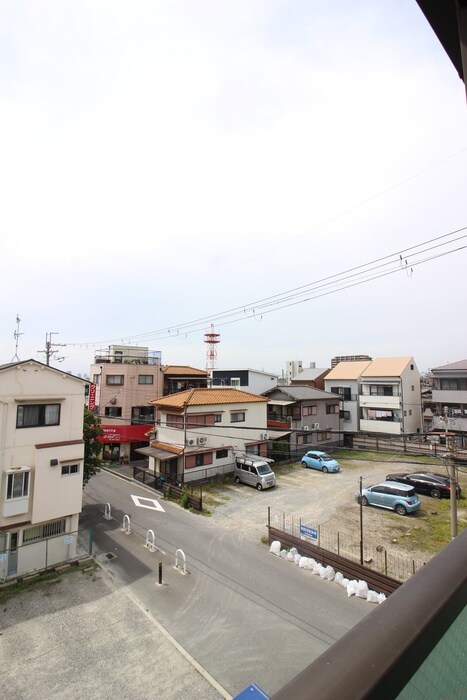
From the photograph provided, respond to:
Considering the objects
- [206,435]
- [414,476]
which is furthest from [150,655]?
[414,476]

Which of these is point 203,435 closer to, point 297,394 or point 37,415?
point 297,394

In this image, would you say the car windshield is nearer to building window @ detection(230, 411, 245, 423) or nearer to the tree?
building window @ detection(230, 411, 245, 423)

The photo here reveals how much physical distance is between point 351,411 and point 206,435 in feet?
57.8

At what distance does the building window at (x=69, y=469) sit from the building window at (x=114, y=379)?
16775 millimetres

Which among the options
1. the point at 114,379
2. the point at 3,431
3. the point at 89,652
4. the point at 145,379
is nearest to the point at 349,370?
the point at 145,379

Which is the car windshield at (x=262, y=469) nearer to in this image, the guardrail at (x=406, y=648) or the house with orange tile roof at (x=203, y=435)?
the house with orange tile roof at (x=203, y=435)

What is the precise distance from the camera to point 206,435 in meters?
24.3

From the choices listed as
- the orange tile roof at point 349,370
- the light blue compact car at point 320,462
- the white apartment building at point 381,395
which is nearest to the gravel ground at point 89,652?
the light blue compact car at point 320,462

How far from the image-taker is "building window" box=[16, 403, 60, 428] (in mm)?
13780

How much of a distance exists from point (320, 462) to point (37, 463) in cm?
1856

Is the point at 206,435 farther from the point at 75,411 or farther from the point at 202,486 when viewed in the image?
the point at 75,411

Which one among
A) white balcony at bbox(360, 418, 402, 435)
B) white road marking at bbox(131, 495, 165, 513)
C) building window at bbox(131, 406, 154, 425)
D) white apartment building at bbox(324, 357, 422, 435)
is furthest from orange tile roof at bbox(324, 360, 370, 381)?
white road marking at bbox(131, 495, 165, 513)

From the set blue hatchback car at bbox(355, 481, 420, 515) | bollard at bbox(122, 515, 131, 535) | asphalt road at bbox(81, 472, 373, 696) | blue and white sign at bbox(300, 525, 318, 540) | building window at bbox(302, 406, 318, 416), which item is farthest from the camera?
building window at bbox(302, 406, 318, 416)

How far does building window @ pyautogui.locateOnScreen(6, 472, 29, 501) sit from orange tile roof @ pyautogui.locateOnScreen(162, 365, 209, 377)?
68.0 feet
